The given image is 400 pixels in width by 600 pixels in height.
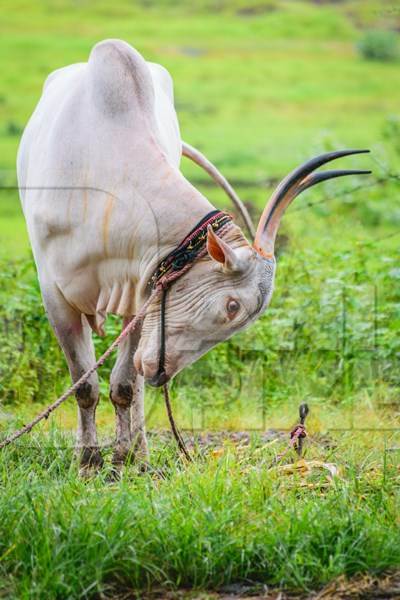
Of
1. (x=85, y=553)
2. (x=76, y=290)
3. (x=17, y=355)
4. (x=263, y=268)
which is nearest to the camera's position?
(x=85, y=553)

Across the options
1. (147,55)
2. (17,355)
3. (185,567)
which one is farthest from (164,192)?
(147,55)

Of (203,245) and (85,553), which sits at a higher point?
(203,245)

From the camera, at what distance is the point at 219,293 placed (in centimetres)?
435

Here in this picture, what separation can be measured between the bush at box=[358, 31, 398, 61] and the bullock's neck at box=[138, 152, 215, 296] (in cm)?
1939

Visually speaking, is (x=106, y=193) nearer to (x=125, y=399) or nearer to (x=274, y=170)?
(x=125, y=399)

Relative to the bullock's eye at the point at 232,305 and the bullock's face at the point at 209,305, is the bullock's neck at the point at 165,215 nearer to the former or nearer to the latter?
the bullock's face at the point at 209,305

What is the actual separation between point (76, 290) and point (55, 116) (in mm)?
775

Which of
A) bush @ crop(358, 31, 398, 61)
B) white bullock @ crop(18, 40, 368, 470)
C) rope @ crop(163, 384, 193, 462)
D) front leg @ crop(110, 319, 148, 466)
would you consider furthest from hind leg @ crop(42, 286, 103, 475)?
bush @ crop(358, 31, 398, 61)

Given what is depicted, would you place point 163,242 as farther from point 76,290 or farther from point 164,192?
point 76,290

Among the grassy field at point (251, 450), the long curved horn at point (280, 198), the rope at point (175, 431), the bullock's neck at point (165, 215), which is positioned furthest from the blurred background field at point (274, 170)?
the long curved horn at point (280, 198)

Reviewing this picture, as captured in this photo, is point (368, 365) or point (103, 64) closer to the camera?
point (103, 64)

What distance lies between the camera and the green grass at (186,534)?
361 centimetres

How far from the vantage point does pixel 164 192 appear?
15.0ft

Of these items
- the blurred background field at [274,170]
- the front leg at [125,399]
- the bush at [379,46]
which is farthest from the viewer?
the bush at [379,46]
